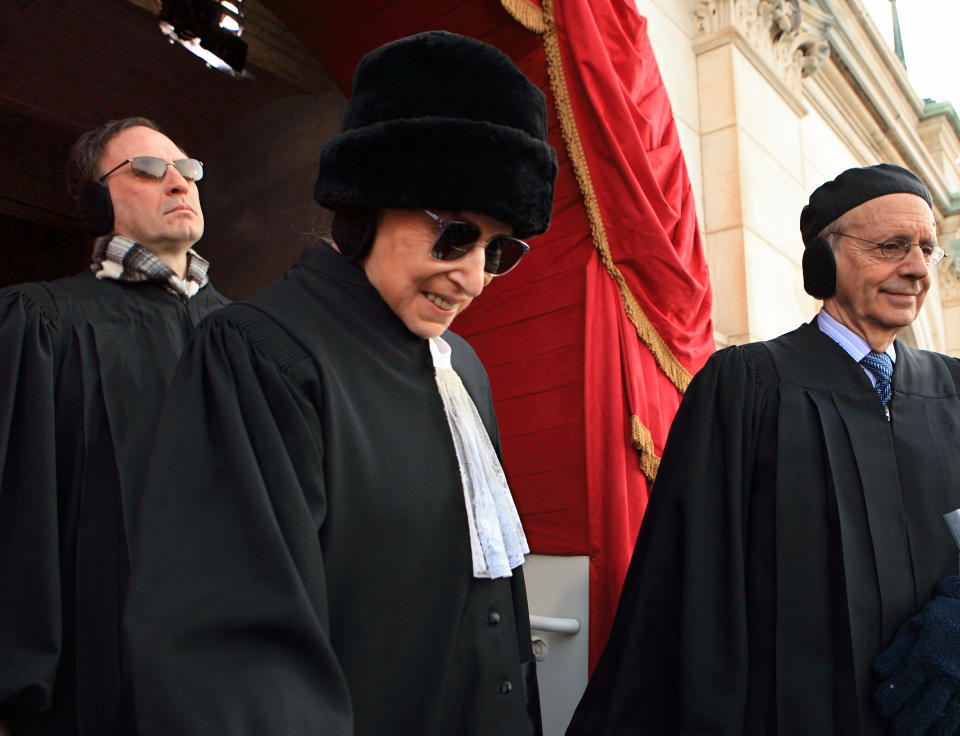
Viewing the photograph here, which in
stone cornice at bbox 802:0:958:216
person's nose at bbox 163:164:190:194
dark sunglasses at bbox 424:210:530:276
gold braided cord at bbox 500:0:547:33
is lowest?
dark sunglasses at bbox 424:210:530:276

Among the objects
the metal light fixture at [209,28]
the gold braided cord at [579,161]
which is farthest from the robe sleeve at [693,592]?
the metal light fixture at [209,28]

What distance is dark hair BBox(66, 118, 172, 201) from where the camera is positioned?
6.80 feet

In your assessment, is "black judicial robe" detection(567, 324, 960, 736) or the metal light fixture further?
the metal light fixture

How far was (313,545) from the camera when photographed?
3.38 feet

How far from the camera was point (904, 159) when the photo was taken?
8.05m

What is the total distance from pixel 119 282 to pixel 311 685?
1.36 m

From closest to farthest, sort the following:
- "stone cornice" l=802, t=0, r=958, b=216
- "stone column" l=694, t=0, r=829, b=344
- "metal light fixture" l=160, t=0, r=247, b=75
→ "metal light fixture" l=160, t=0, r=247, b=75
"stone column" l=694, t=0, r=829, b=344
"stone cornice" l=802, t=0, r=958, b=216

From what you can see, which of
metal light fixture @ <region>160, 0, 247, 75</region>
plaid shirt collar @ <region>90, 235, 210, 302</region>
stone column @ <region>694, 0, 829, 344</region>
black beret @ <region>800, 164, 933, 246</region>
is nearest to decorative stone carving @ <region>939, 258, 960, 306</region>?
stone column @ <region>694, 0, 829, 344</region>

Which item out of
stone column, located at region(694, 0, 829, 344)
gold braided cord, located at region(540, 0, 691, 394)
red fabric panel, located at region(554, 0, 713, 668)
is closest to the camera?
red fabric panel, located at region(554, 0, 713, 668)

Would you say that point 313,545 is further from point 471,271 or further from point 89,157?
point 89,157

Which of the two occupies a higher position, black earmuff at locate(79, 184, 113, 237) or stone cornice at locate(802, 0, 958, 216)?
stone cornice at locate(802, 0, 958, 216)

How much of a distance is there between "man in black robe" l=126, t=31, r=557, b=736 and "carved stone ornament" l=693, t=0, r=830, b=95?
3590 millimetres

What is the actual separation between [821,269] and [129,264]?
1.87 m

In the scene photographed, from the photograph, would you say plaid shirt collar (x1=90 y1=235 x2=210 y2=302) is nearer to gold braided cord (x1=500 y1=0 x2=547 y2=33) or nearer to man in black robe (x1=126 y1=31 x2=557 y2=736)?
man in black robe (x1=126 y1=31 x2=557 y2=736)
